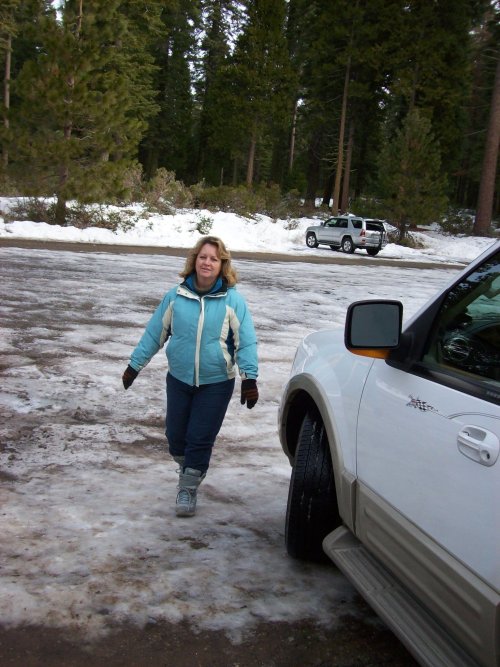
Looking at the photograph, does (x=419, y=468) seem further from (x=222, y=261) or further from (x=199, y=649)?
(x=222, y=261)

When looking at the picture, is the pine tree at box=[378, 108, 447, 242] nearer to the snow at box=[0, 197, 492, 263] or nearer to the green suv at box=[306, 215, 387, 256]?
the snow at box=[0, 197, 492, 263]

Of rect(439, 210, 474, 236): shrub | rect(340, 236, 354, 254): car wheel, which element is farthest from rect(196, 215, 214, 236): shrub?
rect(439, 210, 474, 236): shrub

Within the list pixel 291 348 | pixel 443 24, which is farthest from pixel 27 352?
pixel 443 24

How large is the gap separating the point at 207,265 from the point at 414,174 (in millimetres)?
29300

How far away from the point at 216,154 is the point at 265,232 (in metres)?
29.0

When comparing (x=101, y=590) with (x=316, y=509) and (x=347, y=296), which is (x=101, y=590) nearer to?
(x=316, y=509)

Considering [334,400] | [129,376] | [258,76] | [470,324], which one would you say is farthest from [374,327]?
[258,76]

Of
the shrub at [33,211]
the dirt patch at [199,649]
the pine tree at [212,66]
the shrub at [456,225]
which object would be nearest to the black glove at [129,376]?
the dirt patch at [199,649]

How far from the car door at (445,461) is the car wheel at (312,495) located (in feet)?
1.62

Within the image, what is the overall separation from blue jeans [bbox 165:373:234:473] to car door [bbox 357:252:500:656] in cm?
134

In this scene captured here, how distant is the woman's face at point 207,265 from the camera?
3.70 m

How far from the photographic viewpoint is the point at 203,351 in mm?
3740

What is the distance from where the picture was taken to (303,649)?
263 cm

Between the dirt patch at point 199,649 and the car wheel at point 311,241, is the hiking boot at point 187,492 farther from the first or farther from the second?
the car wheel at point 311,241
